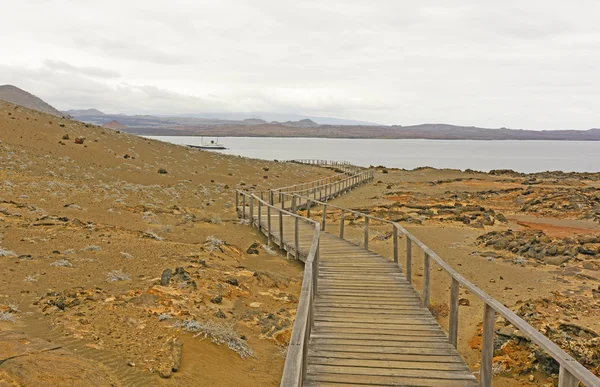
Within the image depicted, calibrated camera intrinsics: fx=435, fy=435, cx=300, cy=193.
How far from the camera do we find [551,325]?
7.80m

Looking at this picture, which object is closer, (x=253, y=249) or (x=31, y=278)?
(x=31, y=278)

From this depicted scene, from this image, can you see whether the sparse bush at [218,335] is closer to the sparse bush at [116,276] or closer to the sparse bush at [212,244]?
the sparse bush at [116,276]

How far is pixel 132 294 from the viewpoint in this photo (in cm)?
777

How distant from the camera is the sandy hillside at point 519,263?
7.06 meters

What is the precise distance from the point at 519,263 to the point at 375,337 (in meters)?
9.33

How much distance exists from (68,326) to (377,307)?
4702 millimetres

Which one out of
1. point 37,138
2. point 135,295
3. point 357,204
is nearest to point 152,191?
point 357,204

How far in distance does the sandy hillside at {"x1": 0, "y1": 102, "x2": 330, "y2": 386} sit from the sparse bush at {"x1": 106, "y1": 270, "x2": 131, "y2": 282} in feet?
0.10

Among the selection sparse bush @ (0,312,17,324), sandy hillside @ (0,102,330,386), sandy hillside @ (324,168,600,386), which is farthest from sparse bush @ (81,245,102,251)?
sandy hillside @ (324,168,600,386)

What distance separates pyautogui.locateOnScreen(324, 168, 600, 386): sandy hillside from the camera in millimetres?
7062

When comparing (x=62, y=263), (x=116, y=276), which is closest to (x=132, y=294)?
(x=116, y=276)

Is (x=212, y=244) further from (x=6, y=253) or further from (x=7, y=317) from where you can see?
(x=7, y=317)

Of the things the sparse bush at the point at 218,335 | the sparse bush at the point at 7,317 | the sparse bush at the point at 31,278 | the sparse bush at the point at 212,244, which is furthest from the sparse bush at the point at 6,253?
the sparse bush at the point at 218,335

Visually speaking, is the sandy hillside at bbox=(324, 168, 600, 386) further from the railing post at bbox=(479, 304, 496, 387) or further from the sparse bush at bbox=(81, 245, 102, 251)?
the sparse bush at bbox=(81, 245, 102, 251)
